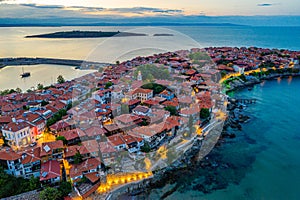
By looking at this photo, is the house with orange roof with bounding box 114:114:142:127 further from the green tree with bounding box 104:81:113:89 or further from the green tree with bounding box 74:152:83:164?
the green tree with bounding box 104:81:113:89

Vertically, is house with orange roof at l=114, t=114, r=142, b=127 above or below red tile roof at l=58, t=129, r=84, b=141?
above

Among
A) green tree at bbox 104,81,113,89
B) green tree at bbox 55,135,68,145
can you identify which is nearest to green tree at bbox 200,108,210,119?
green tree at bbox 55,135,68,145

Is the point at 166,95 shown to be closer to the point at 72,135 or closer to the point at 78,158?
the point at 72,135

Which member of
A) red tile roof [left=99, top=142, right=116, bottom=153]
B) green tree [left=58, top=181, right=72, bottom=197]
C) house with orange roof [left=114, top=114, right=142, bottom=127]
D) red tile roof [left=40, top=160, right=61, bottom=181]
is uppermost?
house with orange roof [left=114, top=114, right=142, bottom=127]

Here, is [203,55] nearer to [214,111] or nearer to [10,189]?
[214,111]

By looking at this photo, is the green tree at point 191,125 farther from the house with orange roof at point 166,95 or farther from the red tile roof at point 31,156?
the red tile roof at point 31,156

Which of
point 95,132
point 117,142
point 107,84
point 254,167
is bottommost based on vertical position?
point 254,167

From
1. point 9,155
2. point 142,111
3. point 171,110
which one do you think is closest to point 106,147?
point 9,155
